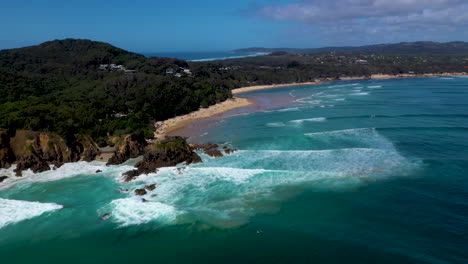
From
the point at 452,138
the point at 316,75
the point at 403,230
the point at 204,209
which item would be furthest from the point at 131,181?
the point at 316,75

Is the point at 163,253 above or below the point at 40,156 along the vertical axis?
below

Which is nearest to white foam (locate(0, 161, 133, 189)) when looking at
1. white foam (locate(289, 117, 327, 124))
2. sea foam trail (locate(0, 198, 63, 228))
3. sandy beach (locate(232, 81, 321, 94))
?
sea foam trail (locate(0, 198, 63, 228))

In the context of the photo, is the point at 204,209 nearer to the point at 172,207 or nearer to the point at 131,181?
the point at 172,207

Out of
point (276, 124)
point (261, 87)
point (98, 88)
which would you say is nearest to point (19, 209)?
point (276, 124)

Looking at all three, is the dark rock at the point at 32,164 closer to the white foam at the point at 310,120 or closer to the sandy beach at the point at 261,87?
the white foam at the point at 310,120

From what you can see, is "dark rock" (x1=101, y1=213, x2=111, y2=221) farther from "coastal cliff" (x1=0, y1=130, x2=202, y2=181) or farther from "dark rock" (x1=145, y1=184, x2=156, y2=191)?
"coastal cliff" (x1=0, y1=130, x2=202, y2=181)

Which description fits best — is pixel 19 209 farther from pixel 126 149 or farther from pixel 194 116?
Answer: pixel 194 116

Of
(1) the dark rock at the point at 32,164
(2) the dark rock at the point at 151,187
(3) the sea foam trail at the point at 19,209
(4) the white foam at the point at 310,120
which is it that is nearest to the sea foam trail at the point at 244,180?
(2) the dark rock at the point at 151,187
